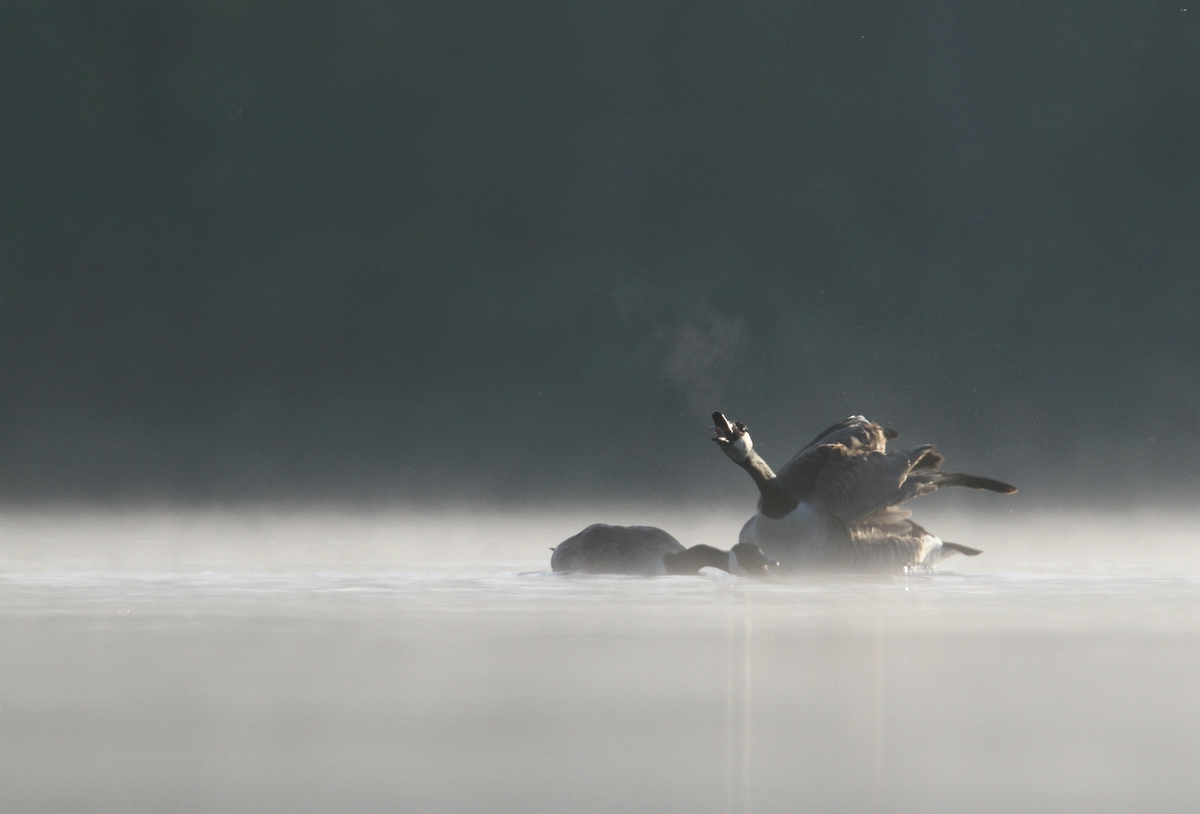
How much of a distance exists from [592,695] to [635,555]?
4.13m

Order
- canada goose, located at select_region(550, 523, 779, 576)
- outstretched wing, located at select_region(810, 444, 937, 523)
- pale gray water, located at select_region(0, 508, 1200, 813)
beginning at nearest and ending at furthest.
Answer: pale gray water, located at select_region(0, 508, 1200, 813), canada goose, located at select_region(550, 523, 779, 576), outstretched wing, located at select_region(810, 444, 937, 523)

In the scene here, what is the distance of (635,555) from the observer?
794 centimetres

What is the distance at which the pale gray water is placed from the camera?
2.79m

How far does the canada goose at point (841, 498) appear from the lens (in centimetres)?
792

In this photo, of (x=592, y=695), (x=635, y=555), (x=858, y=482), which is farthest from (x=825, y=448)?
(x=592, y=695)

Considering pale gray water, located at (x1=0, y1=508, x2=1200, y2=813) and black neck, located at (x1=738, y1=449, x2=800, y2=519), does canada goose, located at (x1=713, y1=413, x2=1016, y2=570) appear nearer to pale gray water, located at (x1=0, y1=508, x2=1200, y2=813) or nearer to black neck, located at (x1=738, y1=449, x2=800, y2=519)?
black neck, located at (x1=738, y1=449, x2=800, y2=519)

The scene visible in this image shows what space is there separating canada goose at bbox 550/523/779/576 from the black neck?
0.80 ft

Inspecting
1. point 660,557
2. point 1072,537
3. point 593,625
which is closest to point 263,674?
point 593,625

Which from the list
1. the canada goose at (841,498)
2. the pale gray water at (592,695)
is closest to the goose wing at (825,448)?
the canada goose at (841,498)

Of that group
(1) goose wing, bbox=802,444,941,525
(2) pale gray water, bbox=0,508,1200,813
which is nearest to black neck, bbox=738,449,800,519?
(1) goose wing, bbox=802,444,941,525

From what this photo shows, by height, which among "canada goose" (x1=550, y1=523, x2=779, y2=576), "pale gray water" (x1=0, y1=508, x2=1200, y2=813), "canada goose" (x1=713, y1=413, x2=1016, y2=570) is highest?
"canada goose" (x1=713, y1=413, x2=1016, y2=570)

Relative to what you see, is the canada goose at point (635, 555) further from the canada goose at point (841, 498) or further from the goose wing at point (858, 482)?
the goose wing at point (858, 482)

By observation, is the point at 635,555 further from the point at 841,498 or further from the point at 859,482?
the point at 859,482

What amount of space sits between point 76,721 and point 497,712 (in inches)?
36.1
